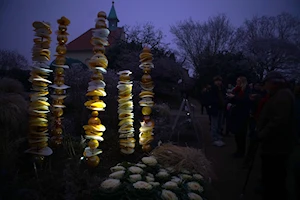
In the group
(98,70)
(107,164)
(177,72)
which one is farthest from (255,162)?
(177,72)

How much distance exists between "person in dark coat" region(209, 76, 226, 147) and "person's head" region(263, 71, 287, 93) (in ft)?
8.95

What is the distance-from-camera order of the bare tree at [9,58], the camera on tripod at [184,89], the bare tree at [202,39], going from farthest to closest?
the bare tree at [202,39] < the camera on tripod at [184,89] < the bare tree at [9,58]

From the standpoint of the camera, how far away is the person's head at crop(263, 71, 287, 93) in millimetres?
1776

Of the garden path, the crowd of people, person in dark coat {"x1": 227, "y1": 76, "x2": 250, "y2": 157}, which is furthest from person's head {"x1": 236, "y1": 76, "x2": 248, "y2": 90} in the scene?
the garden path

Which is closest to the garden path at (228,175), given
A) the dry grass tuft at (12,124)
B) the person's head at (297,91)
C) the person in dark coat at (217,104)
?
the person in dark coat at (217,104)

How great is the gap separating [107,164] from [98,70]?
1372mm

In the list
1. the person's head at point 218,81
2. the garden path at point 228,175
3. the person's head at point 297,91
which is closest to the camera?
the person's head at point 297,91

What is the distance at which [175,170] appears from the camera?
2.40 metres

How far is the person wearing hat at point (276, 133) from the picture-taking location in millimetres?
1762

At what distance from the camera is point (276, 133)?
1.86m

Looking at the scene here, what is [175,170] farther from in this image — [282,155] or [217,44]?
[217,44]

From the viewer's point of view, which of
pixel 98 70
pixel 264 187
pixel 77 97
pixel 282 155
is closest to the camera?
pixel 282 155

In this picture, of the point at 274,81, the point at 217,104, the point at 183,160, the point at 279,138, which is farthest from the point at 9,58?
the point at 279,138

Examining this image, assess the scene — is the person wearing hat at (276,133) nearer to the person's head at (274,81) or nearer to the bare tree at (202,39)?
the person's head at (274,81)
